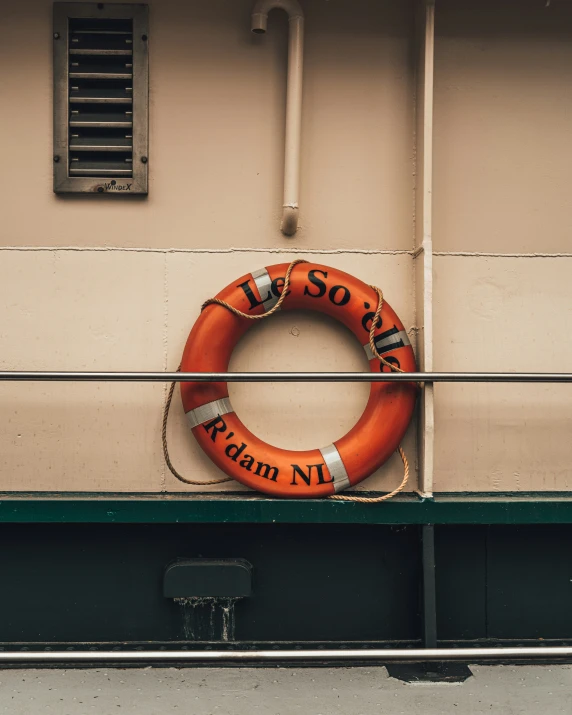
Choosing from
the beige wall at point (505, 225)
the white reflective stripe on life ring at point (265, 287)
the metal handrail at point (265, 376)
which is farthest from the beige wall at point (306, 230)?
the metal handrail at point (265, 376)

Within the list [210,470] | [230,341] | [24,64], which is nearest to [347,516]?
[210,470]

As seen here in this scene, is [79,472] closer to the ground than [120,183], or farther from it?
closer to the ground

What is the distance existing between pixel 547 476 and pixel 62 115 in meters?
2.08

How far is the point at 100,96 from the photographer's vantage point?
2330 millimetres

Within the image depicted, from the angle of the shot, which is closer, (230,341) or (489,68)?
(230,341)

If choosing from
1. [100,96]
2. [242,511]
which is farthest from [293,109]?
[242,511]

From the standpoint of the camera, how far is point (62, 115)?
90.8 inches

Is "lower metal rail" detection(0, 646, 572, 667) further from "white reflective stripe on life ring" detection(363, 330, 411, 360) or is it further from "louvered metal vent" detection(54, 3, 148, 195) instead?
"louvered metal vent" detection(54, 3, 148, 195)

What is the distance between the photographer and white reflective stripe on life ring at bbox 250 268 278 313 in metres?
2.20

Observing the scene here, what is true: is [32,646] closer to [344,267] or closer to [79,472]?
[79,472]

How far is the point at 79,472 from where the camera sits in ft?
7.53

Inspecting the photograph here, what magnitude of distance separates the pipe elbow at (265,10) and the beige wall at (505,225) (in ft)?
1.69

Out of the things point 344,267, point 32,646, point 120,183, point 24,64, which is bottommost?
point 32,646

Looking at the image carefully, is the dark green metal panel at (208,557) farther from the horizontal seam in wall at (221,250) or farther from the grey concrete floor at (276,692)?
the horizontal seam in wall at (221,250)
